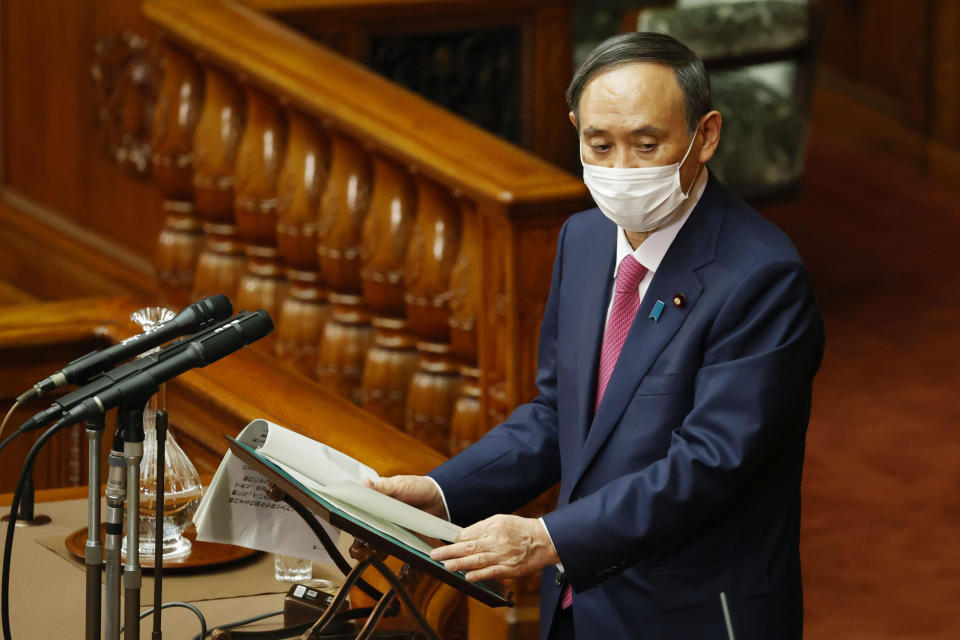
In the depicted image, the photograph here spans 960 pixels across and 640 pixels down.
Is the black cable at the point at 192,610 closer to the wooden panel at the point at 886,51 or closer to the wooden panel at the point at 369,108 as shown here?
the wooden panel at the point at 369,108

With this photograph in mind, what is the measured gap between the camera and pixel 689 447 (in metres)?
1.96

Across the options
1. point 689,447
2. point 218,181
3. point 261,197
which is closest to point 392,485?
point 689,447

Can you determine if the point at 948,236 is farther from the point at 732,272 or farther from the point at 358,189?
the point at 732,272

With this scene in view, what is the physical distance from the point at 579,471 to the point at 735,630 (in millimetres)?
296

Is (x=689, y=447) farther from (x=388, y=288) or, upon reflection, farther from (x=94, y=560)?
(x=388, y=288)

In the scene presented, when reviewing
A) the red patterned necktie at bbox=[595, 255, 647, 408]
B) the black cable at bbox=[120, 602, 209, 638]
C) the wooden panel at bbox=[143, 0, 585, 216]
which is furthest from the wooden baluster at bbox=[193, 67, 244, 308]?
the red patterned necktie at bbox=[595, 255, 647, 408]

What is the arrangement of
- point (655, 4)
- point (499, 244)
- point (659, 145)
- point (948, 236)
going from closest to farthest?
point (659, 145), point (499, 244), point (655, 4), point (948, 236)

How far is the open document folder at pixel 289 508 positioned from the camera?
1.88m

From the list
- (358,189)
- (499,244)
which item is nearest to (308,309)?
(358,189)

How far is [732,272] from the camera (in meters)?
2.00

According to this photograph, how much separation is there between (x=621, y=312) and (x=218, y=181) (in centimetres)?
212

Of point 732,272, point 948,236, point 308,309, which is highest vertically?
point 732,272

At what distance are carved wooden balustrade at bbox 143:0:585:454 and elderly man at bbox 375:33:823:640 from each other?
106 cm

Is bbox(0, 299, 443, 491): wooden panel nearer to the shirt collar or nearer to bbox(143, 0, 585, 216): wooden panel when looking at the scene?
bbox(143, 0, 585, 216): wooden panel
